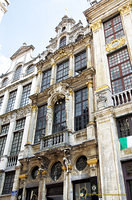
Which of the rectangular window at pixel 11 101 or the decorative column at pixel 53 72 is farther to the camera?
the rectangular window at pixel 11 101

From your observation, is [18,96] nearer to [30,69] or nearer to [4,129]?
[4,129]

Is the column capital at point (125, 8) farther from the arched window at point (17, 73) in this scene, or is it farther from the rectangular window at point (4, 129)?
the rectangular window at point (4, 129)

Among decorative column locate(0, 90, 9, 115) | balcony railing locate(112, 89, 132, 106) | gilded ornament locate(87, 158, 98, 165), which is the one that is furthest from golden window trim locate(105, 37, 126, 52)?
decorative column locate(0, 90, 9, 115)

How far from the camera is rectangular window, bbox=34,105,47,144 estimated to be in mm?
14308

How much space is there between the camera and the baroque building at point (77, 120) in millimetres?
9539

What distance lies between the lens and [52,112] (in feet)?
47.2

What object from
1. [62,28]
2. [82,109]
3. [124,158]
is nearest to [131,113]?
[124,158]

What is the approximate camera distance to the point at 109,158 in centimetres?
912

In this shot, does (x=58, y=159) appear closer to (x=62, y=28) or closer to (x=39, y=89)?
(x=39, y=89)

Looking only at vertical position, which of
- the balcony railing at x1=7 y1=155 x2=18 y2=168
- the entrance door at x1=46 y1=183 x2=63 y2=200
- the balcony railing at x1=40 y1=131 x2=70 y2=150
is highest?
the balcony railing at x1=40 y1=131 x2=70 y2=150

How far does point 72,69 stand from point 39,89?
12.2 feet

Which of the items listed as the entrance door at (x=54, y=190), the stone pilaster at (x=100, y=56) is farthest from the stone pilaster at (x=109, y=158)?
the entrance door at (x=54, y=190)

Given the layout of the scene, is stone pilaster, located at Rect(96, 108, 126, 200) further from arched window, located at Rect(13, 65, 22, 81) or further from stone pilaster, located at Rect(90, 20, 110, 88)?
arched window, located at Rect(13, 65, 22, 81)

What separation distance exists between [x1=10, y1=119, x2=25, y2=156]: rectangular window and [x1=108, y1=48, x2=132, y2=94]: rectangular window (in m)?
8.72
